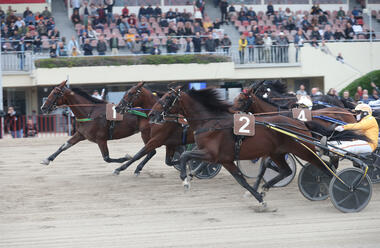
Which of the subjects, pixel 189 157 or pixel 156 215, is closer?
pixel 156 215

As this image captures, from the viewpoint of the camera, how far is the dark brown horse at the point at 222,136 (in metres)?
8.17

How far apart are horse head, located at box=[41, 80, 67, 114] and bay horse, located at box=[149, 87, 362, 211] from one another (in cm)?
340

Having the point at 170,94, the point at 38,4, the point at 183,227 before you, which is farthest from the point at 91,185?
the point at 38,4

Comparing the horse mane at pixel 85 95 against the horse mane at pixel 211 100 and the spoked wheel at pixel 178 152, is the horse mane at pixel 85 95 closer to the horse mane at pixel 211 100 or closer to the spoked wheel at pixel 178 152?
the spoked wheel at pixel 178 152

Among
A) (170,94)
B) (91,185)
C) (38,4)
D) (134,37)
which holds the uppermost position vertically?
(38,4)

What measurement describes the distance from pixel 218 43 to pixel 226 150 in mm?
16088

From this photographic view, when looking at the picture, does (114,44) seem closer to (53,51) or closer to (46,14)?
(53,51)

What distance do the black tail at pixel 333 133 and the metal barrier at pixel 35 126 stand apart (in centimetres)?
1093

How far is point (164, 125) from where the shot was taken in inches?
406

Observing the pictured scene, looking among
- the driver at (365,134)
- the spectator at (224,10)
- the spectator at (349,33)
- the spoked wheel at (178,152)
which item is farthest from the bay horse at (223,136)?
the spectator at (224,10)

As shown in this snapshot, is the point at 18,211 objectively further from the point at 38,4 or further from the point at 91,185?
the point at 38,4

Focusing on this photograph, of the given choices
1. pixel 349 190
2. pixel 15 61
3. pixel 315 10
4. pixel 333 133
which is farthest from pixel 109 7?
pixel 349 190

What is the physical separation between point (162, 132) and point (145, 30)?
570 inches

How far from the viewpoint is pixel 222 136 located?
8211 mm
